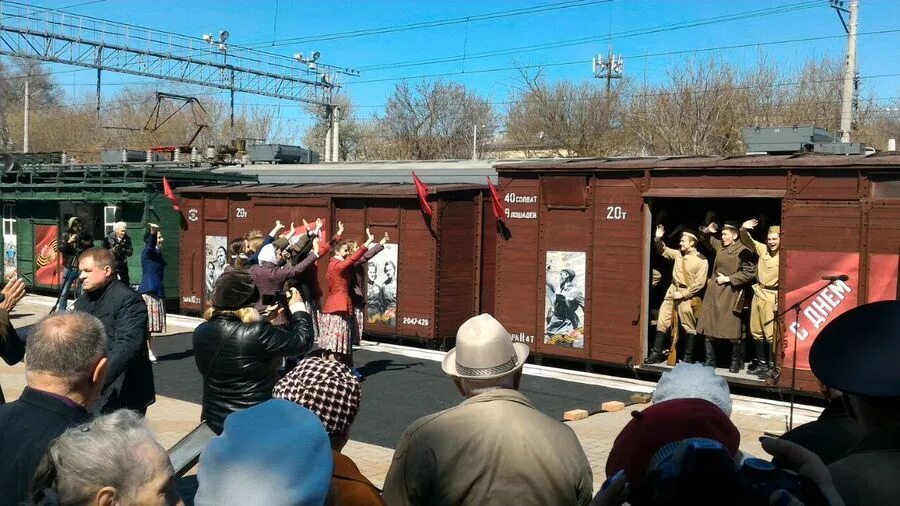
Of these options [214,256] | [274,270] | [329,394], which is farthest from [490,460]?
[214,256]

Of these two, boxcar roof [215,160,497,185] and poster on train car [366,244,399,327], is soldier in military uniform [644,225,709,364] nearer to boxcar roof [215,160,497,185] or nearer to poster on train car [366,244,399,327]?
boxcar roof [215,160,497,185]

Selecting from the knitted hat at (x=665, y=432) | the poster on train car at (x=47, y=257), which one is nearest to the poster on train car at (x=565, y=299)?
the knitted hat at (x=665, y=432)

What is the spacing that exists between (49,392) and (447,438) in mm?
1578

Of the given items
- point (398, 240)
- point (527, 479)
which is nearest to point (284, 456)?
point (527, 479)

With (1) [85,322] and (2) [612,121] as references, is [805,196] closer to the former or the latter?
(1) [85,322]

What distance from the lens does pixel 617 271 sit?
39.8 feet

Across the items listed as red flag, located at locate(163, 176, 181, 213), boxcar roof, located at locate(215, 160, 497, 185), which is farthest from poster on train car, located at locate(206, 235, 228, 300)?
boxcar roof, located at locate(215, 160, 497, 185)

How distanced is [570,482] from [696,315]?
9104 mm

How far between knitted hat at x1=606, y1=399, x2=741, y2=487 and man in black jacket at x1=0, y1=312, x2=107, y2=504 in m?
2.03

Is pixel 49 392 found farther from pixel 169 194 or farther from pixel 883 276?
pixel 169 194

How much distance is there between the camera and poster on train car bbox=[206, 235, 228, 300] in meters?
17.3

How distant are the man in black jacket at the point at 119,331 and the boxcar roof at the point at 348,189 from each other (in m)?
8.61

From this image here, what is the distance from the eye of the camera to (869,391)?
8.25ft

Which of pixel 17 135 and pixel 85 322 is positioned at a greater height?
pixel 17 135
